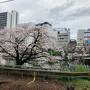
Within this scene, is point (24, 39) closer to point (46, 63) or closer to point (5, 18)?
point (46, 63)

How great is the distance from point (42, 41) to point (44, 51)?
45.4 inches

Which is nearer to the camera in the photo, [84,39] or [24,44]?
[24,44]

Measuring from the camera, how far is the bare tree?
2545 centimetres

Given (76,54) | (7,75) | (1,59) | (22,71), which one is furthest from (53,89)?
(76,54)

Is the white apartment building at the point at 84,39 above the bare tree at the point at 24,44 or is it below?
above

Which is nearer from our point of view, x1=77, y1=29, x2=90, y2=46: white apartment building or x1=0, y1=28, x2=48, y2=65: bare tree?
x1=0, y1=28, x2=48, y2=65: bare tree

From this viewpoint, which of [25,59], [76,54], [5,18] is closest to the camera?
[25,59]

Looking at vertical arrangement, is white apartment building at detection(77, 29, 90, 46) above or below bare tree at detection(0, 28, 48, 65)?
above

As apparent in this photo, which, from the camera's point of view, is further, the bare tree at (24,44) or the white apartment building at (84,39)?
the white apartment building at (84,39)

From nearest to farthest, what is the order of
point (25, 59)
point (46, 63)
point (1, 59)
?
point (25, 59) < point (46, 63) < point (1, 59)

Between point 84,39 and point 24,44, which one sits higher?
point 84,39

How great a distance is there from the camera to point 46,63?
27406mm

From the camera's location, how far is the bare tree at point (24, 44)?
83.5 feet

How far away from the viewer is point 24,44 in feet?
85.6
